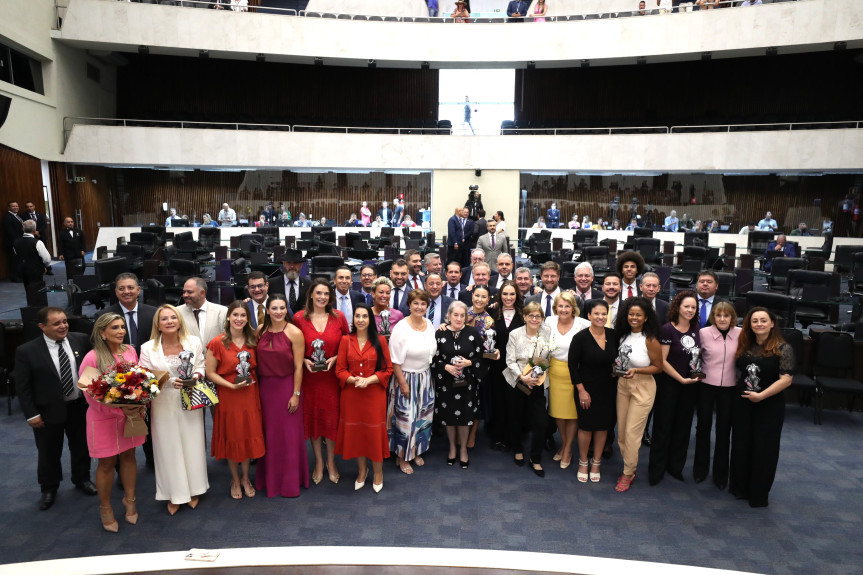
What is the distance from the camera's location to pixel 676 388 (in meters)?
5.20

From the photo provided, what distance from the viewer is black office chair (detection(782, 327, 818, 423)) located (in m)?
6.57

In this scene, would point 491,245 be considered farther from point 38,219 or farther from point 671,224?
point 671,224

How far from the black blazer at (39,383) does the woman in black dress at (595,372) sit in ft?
13.5

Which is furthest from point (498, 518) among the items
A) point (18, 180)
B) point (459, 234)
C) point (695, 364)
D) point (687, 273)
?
point (18, 180)

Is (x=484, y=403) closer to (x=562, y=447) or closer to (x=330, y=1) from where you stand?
(x=562, y=447)

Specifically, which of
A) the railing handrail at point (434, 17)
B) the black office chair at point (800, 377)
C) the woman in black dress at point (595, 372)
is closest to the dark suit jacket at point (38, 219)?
the railing handrail at point (434, 17)

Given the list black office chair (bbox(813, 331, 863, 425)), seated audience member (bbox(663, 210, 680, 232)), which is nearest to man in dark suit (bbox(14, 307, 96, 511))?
black office chair (bbox(813, 331, 863, 425))

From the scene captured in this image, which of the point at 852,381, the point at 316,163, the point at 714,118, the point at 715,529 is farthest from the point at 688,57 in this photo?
the point at 715,529

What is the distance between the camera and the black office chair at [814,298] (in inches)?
339

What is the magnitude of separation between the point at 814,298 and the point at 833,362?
2367 millimetres

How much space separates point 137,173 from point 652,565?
70.7ft

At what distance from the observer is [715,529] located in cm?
455

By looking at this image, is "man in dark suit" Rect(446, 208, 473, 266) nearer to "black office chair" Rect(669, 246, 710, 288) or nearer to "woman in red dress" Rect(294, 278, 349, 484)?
"black office chair" Rect(669, 246, 710, 288)

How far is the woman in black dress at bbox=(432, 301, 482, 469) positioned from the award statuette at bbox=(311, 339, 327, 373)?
1.01 m
